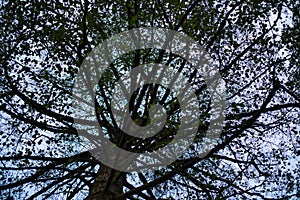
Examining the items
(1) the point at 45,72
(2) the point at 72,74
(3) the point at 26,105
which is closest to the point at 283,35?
(2) the point at 72,74

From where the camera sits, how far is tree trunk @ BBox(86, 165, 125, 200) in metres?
5.46

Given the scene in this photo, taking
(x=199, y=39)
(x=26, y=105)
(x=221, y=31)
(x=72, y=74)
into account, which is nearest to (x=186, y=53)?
(x=199, y=39)

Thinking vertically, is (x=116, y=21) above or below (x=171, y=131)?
above

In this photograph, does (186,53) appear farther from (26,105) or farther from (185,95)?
(26,105)

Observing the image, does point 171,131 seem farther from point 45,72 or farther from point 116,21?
point 45,72

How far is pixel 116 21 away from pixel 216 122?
3.33 metres

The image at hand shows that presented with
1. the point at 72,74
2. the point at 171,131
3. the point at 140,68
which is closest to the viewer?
the point at 171,131

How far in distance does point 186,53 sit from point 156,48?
78cm

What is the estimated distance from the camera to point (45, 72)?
7312 mm

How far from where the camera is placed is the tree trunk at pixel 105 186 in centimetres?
546

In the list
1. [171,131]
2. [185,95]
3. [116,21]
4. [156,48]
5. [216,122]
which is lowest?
[171,131]

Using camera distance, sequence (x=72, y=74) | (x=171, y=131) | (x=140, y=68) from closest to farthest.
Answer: (x=171, y=131) → (x=140, y=68) → (x=72, y=74)

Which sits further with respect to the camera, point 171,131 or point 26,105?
point 26,105

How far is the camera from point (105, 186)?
5.48 m
